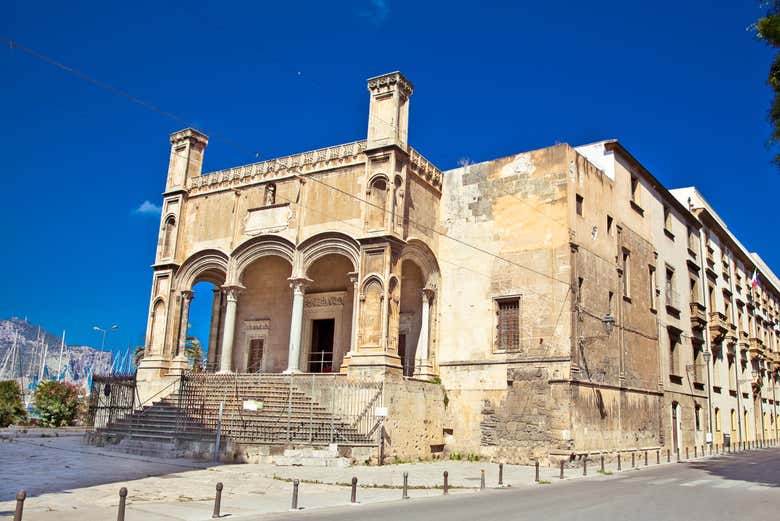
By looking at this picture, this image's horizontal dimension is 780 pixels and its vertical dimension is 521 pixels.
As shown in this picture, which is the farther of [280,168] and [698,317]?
A: [698,317]

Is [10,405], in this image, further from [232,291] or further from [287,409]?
[287,409]

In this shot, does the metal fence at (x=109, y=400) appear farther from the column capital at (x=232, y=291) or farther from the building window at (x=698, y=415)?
the building window at (x=698, y=415)

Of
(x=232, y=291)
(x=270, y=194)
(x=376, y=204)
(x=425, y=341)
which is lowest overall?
(x=425, y=341)

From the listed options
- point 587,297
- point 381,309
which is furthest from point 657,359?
point 381,309

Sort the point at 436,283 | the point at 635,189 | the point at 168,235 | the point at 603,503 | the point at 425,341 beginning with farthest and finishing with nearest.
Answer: the point at 635,189
the point at 168,235
the point at 436,283
the point at 425,341
the point at 603,503

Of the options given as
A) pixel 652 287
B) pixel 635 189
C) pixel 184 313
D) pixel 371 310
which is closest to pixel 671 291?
pixel 652 287

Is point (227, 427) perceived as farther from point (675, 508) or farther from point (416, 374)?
point (675, 508)

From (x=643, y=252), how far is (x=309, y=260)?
1491 centimetres

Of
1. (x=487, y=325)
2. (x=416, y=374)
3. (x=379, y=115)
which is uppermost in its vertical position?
(x=379, y=115)

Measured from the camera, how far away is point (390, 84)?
23.7 m

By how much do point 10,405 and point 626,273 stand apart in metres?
29.4

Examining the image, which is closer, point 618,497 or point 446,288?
point 618,497

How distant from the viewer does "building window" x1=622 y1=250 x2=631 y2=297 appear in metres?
26.8

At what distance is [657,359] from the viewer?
2862cm
